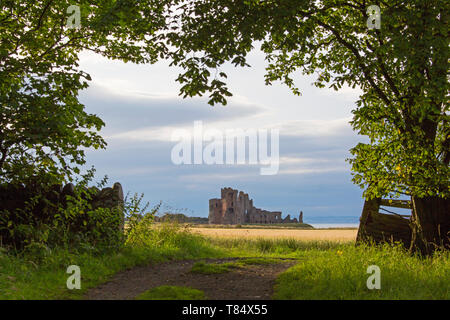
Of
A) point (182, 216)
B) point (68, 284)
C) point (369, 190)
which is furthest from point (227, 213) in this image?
point (68, 284)

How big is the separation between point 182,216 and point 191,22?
361 inches

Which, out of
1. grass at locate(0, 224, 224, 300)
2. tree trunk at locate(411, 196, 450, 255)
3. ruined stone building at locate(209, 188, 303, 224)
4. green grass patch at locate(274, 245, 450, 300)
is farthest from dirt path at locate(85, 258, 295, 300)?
ruined stone building at locate(209, 188, 303, 224)

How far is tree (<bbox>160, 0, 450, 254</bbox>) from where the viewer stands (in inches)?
396

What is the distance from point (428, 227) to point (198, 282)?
26.3ft

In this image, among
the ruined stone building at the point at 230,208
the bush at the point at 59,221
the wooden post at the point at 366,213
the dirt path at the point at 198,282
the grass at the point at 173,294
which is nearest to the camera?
the grass at the point at 173,294

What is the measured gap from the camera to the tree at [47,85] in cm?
1120

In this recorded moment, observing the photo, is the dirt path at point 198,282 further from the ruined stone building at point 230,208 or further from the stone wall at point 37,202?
the ruined stone building at point 230,208

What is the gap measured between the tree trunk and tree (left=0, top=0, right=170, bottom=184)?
31.1ft

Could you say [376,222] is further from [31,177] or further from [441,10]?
[31,177]

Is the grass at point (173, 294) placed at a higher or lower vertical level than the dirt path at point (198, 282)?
higher

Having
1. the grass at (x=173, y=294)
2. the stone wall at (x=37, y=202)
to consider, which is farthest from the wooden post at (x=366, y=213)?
the stone wall at (x=37, y=202)

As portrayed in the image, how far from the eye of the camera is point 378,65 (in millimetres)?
12289

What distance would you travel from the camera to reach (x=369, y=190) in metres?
13.6

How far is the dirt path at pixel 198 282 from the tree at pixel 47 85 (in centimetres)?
366
